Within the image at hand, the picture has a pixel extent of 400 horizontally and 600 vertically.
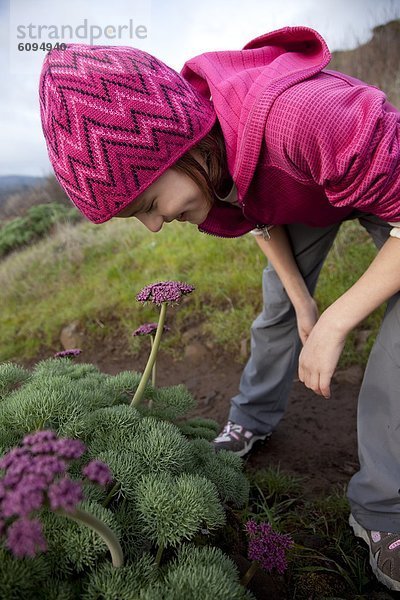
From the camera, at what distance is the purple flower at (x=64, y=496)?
2.28 feet

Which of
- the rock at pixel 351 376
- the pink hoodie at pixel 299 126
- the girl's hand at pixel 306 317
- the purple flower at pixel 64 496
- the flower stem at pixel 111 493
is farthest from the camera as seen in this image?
the rock at pixel 351 376

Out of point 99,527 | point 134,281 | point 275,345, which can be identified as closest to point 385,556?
point 275,345

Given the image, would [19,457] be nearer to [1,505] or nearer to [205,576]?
[1,505]

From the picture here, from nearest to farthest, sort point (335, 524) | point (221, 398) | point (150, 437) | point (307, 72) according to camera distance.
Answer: point (150, 437) → point (307, 72) → point (335, 524) → point (221, 398)

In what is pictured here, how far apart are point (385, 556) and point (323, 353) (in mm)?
702

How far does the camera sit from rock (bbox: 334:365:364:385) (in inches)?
117

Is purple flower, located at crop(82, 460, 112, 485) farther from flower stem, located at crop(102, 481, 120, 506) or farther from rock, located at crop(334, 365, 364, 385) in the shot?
rock, located at crop(334, 365, 364, 385)

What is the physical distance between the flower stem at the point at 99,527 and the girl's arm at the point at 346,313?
2.93ft

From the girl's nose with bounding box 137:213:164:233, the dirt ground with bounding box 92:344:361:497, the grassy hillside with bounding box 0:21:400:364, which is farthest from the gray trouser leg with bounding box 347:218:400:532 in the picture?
the grassy hillside with bounding box 0:21:400:364

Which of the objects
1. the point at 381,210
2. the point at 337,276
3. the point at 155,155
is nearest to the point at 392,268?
the point at 381,210

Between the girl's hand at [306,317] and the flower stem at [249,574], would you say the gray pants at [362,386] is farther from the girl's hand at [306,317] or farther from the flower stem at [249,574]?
the flower stem at [249,574]

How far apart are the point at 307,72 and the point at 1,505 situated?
4.37 ft

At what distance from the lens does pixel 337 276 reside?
3518mm

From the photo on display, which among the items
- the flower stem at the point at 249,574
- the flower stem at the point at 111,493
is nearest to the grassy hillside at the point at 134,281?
the flower stem at the point at 249,574
